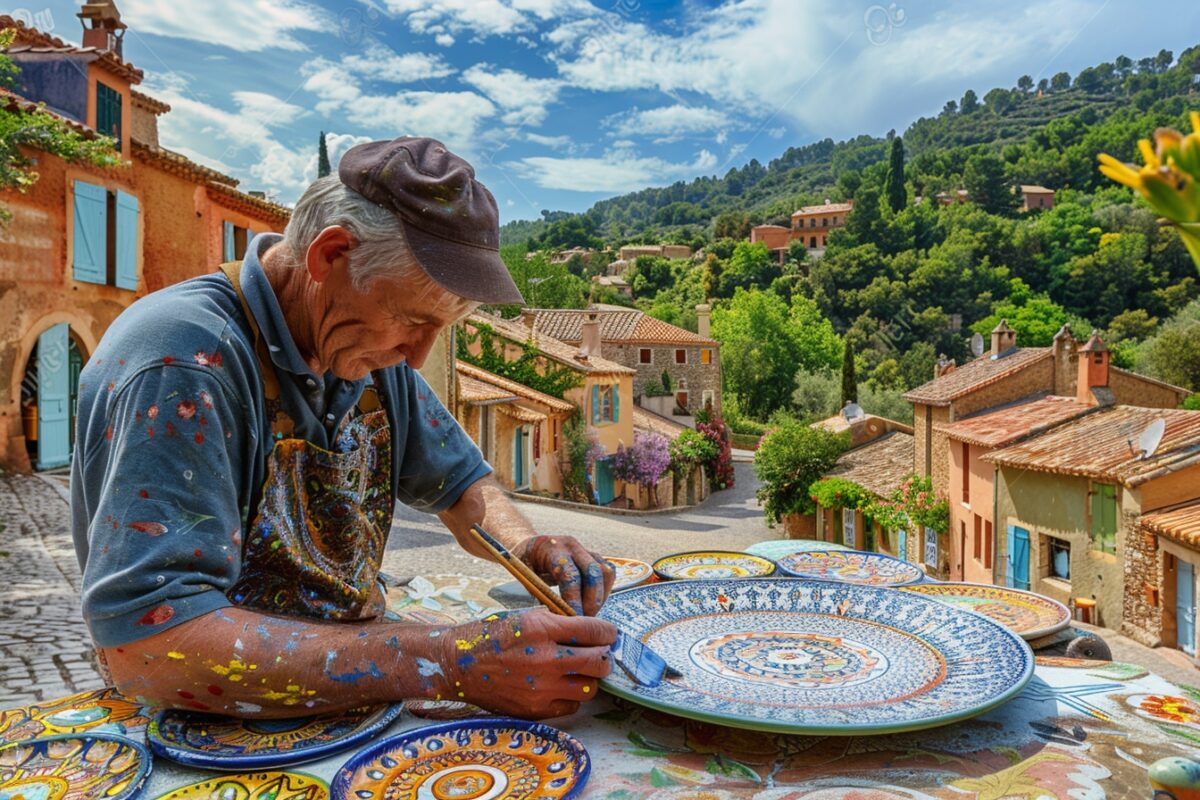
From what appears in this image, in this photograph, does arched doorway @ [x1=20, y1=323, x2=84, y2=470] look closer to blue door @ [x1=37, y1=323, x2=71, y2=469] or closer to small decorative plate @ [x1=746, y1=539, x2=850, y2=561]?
blue door @ [x1=37, y1=323, x2=71, y2=469]

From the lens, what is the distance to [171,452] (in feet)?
4.71

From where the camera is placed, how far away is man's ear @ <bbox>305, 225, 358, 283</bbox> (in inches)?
64.5

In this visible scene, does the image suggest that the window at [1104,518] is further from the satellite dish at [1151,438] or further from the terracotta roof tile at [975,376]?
the terracotta roof tile at [975,376]

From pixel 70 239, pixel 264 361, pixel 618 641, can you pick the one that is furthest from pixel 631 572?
pixel 70 239

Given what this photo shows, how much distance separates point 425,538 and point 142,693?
10.0 m

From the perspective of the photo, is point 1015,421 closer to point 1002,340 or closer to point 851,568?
point 1002,340

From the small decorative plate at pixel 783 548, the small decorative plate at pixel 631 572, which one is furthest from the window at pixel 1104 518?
the small decorative plate at pixel 631 572

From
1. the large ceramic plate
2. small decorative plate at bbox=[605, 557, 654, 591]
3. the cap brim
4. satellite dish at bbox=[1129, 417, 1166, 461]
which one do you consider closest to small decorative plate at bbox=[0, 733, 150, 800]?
the large ceramic plate

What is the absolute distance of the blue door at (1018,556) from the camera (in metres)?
17.6

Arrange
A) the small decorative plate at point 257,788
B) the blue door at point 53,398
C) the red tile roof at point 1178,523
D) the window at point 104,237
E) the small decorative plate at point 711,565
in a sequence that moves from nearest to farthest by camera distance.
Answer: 1. the small decorative plate at point 257,788
2. the small decorative plate at point 711,565
3. the blue door at point 53,398
4. the red tile roof at point 1178,523
5. the window at point 104,237

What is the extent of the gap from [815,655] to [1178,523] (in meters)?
14.6

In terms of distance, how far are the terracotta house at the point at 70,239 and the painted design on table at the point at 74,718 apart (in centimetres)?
1160

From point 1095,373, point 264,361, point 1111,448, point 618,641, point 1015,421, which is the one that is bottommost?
point 1111,448

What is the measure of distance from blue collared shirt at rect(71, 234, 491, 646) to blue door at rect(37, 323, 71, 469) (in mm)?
13149
